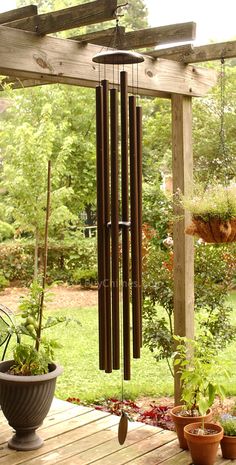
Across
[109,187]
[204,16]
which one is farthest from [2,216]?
[204,16]

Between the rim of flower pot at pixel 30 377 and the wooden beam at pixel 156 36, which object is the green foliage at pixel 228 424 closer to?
the rim of flower pot at pixel 30 377

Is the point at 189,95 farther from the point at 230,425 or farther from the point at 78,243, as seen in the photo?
the point at 78,243

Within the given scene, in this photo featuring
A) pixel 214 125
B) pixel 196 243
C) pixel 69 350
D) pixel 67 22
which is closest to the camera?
pixel 67 22

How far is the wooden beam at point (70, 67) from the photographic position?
317 centimetres

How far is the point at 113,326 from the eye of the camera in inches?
127

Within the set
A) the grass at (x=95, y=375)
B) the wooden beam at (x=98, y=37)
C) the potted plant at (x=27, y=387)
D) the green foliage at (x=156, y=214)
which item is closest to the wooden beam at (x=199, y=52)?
the wooden beam at (x=98, y=37)

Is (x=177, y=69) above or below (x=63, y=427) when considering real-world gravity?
above

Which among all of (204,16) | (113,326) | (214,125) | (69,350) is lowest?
(69,350)

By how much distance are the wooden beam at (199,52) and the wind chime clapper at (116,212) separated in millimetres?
786

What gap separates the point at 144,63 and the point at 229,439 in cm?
210

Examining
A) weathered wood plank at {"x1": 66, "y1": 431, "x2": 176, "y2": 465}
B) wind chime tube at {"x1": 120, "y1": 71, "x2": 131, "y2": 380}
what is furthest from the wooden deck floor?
wind chime tube at {"x1": 120, "y1": 71, "x2": 131, "y2": 380}

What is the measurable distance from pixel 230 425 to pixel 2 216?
24.9 ft

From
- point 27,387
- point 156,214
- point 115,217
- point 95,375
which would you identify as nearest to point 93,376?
point 95,375

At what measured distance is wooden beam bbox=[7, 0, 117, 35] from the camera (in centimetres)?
298
